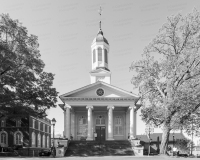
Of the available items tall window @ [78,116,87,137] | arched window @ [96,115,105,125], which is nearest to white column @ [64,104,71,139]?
tall window @ [78,116,87,137]

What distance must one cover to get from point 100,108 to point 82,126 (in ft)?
12.5

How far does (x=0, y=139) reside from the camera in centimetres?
4462

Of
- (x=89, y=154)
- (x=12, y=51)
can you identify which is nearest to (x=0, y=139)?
(x=89, y=154)

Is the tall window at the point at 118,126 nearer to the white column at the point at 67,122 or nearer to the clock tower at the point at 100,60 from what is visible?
the clock tower at the point at 100,60

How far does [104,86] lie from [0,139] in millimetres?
20120

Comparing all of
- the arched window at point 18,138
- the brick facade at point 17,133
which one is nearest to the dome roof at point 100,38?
the brick facade at point 17,133

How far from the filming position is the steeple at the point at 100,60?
43469mm

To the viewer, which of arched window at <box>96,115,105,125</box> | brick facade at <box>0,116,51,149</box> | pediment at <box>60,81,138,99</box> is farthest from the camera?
brick facade at <box>0,116,51,149</box>

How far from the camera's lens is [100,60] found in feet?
146

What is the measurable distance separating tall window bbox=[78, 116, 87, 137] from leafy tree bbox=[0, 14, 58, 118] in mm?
12619

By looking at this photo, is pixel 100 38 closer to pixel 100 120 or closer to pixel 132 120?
pixel 100 120

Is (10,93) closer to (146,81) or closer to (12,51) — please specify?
(12,51)

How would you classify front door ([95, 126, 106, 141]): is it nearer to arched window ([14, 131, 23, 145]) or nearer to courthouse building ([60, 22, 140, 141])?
courthouse building ([60, 22, 140, 141])

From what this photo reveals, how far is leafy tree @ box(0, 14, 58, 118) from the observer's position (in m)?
26.2
